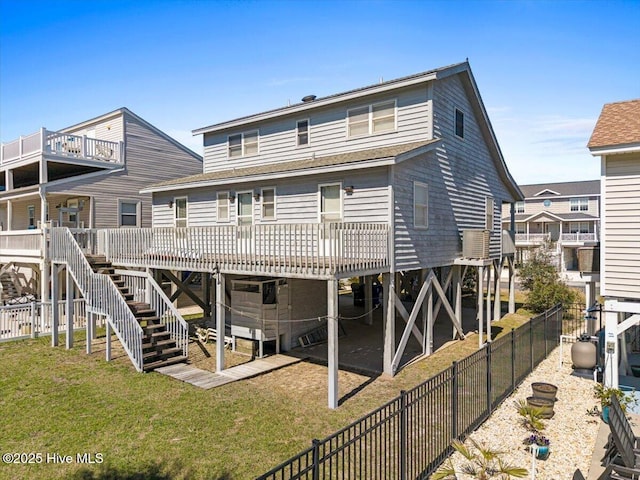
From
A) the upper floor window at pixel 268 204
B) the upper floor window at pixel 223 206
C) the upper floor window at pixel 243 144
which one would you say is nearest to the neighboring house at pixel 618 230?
the upper floor window at pixel 268 204

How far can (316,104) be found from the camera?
15.6 metres

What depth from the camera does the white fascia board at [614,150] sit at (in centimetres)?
949

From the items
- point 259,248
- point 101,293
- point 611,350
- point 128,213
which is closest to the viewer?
point 611,350

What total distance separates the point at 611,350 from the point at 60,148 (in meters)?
24.0

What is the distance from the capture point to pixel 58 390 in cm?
1055

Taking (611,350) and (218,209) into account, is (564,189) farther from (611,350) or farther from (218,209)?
(218,209)

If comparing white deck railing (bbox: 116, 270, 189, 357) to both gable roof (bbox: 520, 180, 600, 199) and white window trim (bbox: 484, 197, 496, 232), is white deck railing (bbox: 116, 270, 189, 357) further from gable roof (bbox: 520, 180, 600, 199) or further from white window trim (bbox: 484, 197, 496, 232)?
gable roof (bbox: 520, 180, 600, 199)

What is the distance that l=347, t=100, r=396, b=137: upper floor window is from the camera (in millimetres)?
14398

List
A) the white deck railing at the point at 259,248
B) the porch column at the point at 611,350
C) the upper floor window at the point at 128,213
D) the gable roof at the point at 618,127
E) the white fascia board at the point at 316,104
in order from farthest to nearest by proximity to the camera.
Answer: the upper floor window at the point at 128,213 < the white fascia board at the point at 316,104 < the white deck railing at the point at 259,248 < the porch column at the point at 611,350 < the gable roof at the point at 618,127

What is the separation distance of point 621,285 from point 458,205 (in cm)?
688

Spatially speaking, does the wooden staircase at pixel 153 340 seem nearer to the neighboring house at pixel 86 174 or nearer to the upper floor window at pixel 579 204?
the neighboring house at pixel 86 174

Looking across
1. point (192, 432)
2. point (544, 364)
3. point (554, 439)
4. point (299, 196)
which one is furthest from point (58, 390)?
point (544, 364)

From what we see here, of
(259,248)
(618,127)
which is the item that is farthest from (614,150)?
(259,248)

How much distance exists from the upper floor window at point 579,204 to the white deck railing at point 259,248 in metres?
47.5
